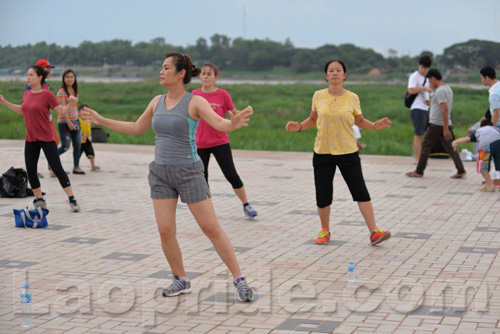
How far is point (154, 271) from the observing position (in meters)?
6.71

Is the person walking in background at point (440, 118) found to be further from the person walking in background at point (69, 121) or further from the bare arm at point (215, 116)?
the bare arm at point (215, 116)

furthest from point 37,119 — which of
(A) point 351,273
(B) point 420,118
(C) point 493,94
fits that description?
(B) point 420,118

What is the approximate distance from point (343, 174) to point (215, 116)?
8.33ft

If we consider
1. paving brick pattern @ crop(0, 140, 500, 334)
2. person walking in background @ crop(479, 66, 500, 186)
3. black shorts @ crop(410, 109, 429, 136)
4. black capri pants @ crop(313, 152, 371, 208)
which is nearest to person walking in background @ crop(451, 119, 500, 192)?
person walking in background @ crop(479, 66, 500, 186)

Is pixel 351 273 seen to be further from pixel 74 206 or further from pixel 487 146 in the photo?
pixel 487 146

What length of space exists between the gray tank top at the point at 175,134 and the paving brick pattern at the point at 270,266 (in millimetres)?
1049

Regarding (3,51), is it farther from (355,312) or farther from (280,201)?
(280,201)

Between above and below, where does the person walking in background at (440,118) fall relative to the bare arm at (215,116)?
below

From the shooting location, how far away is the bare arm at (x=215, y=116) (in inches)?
214

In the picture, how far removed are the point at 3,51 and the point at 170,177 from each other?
1.56 m

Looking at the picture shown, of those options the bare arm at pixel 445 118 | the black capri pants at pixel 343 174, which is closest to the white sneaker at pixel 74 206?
the black capri pants at pixel 343 174

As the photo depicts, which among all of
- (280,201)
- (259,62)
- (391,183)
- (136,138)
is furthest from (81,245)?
(259,62)

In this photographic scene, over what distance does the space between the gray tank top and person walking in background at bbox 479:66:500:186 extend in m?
6.64

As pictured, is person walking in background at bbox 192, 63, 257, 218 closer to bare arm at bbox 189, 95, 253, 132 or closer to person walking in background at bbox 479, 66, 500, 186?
bare arm at bbox 189, 95, 253, 132
